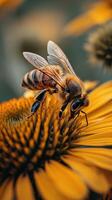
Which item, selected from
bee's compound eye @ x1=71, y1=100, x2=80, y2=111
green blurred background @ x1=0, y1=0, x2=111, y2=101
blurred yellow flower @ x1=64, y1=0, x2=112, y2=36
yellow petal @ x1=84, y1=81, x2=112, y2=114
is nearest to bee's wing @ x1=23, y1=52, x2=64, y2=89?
bee's compound eye @ x1=71, y1=100, x2=80, y2=111

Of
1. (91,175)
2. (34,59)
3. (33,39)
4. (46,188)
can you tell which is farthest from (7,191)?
(33,39)

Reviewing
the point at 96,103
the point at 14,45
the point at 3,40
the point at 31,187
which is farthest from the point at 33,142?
the point at 3,40

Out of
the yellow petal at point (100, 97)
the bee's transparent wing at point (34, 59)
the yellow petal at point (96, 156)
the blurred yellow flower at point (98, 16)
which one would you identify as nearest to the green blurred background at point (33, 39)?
the blurred yellow flower at point (98, 16)

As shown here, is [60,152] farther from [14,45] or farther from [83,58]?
[83,58]

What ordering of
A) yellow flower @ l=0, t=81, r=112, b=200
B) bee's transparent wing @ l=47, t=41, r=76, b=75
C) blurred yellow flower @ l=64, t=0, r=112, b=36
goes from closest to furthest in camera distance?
1. yellow flower @ l=0, t=81, r=112, b=200
2. bee's transparent wing @ l=47, t=41, r=76, b=75
3. blurred yellow flower @ l=64, t=0, r=112, b=36

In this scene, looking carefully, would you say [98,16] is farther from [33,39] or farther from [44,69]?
[33,39]

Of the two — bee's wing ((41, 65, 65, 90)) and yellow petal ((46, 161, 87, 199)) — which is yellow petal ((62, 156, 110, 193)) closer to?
yellow petal ((46, 161, 87, 199))
